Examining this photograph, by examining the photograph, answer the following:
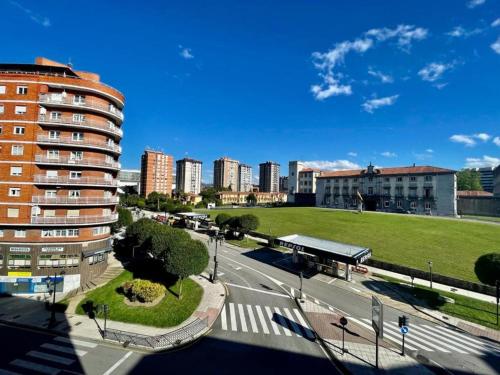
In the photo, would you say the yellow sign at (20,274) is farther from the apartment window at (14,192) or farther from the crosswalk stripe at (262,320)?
the crosswalk stripe at (262,320)

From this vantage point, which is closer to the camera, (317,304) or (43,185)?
(317,304)

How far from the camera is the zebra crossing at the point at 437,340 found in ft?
68.9

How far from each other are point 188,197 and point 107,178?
123m

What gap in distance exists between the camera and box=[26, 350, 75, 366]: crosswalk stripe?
19219 mm

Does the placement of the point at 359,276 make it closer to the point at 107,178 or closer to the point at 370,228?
the point at 370,228

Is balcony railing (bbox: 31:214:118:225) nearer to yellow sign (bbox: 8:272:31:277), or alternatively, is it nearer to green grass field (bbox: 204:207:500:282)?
yellow sign (bbox: 8:272:31:277)

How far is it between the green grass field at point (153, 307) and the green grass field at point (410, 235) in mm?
31892

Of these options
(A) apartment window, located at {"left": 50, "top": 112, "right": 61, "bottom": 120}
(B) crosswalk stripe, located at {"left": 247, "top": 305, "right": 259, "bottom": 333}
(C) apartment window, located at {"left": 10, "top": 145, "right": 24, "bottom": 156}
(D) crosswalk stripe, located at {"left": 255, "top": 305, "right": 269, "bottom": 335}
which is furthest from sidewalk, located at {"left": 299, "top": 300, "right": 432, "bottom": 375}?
(C) apartment window, located at {"left": 10, "top": 145, "right": 24, "bottom": 156}

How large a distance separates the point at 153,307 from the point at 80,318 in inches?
279

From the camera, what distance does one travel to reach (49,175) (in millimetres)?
35500

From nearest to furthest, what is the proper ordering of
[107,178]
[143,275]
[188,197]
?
[143,275], [107,178], [188,197]

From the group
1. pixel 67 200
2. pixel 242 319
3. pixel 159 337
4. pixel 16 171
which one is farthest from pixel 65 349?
pixel 16 171

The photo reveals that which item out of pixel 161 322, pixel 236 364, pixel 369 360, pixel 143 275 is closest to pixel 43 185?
pixel 143 275

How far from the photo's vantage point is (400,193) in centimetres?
8956
